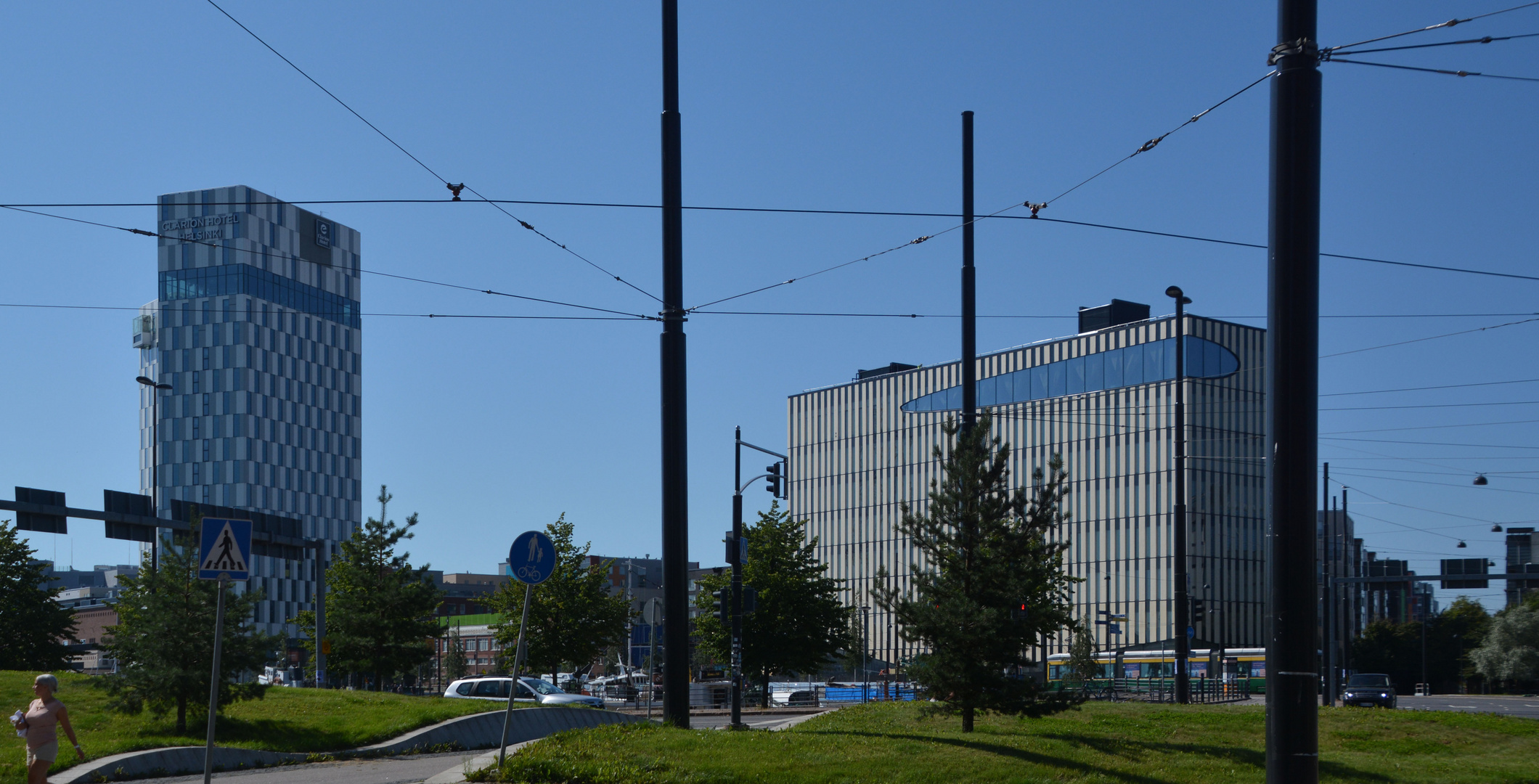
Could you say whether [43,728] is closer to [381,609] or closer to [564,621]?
[381,609]

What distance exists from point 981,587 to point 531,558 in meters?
6.33

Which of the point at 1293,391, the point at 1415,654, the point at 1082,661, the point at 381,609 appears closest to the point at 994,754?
the point at 1293,391

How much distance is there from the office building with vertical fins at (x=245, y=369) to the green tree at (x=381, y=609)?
102 metres

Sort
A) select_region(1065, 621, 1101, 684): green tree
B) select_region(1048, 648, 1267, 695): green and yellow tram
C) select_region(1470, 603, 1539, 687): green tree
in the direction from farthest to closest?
select_region(1470, 603, 1539, 687): green tree < select_region(1048, 648, 1267, 695): green and yellow tram < select_region(1065, 621, 1101, 684): green tree

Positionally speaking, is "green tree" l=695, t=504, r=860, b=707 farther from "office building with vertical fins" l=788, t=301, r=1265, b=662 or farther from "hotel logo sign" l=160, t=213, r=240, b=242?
"hotel logo sign" l=160, t=213, r=240, b=242

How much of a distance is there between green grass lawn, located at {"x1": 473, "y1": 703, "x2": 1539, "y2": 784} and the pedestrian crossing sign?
370cm

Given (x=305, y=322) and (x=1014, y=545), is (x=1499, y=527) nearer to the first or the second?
(x=1014, y=545)

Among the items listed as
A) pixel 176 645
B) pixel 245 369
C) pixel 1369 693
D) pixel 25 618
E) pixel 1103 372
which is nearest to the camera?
pixel 176 645

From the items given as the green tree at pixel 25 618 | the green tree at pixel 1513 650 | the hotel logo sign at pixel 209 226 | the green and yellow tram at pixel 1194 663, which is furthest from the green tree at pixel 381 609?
the hotel logo sign at pixel 209 226

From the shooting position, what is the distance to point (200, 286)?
140 m

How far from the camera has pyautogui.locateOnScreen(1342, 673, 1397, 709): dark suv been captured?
2005 inches

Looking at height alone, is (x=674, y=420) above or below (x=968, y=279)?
below

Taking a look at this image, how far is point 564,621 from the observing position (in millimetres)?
54250

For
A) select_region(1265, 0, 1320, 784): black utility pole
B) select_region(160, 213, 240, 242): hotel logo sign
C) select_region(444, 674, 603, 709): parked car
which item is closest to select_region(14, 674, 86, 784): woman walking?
select_region(1265, 0, 1320, 784): black utility pole
